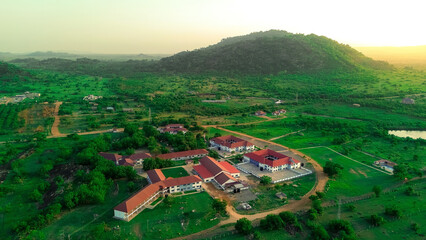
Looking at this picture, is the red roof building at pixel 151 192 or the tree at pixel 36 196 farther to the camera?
the tree at pixel 36 196

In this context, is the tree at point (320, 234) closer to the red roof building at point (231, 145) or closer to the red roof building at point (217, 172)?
the red roof building at point (217, 172)

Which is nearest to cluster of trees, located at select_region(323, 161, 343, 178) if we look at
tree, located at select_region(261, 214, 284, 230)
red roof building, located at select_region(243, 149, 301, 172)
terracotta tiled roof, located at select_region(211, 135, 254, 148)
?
red roof building, located at select_region(243, 149, 301, 172)


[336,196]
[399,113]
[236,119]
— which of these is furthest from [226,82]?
[336,196]

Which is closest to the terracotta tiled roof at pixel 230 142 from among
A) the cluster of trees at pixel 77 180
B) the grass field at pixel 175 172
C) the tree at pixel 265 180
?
the grass field at pixel 175 172

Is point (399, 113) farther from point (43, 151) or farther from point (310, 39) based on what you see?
point (310, 39)

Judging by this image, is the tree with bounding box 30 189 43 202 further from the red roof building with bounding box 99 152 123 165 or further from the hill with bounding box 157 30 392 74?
the hill with bounding box 157 30 392 74
